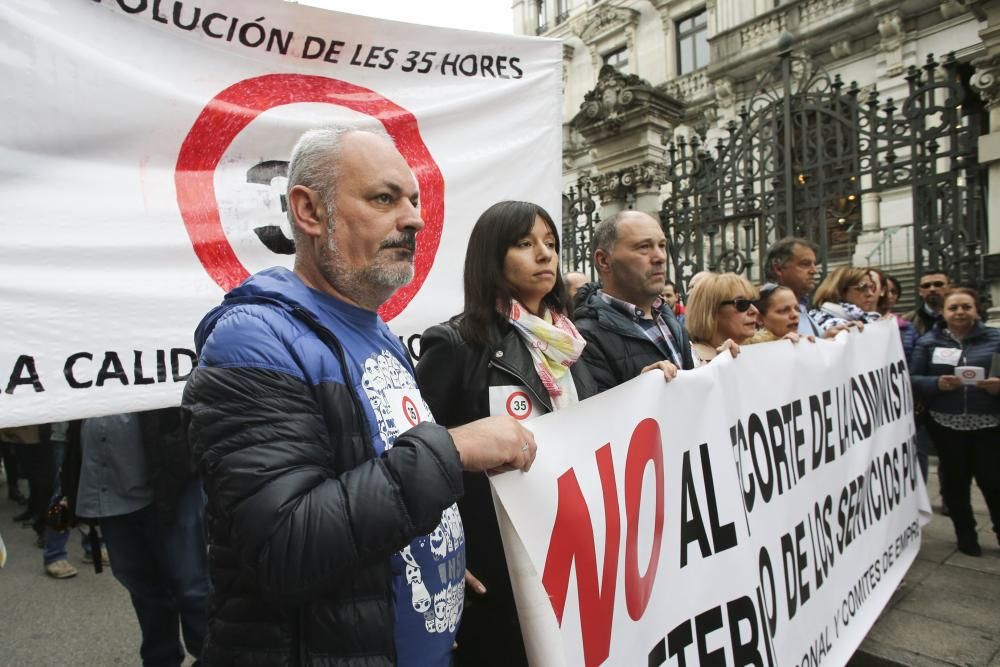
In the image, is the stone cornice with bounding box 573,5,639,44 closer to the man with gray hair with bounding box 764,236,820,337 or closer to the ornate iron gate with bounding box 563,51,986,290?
the ornate iron gate with bounding box 563,51,986,290

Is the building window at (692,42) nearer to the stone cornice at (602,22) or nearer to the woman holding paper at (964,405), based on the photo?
the stone cornice at (602,22)

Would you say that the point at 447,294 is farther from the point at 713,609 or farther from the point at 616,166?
the point at 616,166

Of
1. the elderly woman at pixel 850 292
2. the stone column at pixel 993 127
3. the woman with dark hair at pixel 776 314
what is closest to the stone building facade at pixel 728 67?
the stone column at pixel 993 127

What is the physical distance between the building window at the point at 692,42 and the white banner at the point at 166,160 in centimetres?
2188

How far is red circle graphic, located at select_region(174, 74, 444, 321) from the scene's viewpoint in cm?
188

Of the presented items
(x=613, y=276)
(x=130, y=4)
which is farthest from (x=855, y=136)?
(x=130, y=4)

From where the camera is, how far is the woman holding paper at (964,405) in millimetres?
3926

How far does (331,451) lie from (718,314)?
2395mm

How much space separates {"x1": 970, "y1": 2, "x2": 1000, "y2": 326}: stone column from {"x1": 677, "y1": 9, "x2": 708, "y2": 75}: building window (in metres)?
17.1

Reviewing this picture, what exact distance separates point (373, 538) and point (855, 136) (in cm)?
701

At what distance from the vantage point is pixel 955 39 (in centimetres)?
1466

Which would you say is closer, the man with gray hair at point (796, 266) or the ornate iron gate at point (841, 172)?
the man with gray hair at point (796, 266)

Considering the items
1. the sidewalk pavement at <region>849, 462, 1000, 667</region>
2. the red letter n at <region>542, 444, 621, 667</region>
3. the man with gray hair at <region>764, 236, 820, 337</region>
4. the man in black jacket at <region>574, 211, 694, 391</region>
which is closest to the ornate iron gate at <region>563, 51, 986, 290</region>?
the man with gray hair at <region>764, 236, 820, 337</region>

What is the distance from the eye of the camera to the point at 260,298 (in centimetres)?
→ 110
